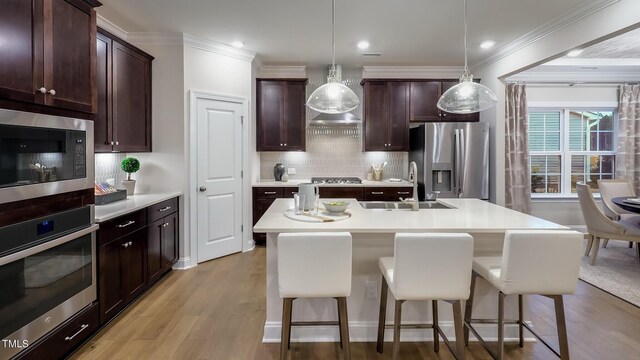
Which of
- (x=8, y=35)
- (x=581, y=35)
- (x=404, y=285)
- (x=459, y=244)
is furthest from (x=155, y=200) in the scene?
(x=581, y=35)

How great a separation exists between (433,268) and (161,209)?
2846 millimetres

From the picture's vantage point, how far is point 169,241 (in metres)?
3.74

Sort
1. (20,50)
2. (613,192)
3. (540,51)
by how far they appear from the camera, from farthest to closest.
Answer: (613,192) < (540,51) < (20,50)

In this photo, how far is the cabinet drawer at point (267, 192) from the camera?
191 inches

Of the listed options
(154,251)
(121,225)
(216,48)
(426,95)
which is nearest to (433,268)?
(121,225)

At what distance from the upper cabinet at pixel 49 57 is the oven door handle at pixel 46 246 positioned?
2.51ft

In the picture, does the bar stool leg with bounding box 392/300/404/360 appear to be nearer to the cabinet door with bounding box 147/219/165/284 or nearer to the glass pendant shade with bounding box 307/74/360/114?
the glass pendant shade with bounding box 307/74/360/114

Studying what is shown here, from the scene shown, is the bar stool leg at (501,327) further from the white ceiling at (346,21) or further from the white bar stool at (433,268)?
the white ceiling at (346,21)

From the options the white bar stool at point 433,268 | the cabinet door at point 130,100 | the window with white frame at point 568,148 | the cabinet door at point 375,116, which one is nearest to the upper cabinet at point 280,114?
the cabinet door at point 375,116

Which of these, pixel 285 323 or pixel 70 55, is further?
pixel 70 55

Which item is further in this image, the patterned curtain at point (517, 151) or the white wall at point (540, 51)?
the patterned curtain at point (517, 151)

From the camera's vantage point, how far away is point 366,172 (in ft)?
18.4

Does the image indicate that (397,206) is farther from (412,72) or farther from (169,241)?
(412,72)

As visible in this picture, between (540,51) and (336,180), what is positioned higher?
(540,51)
